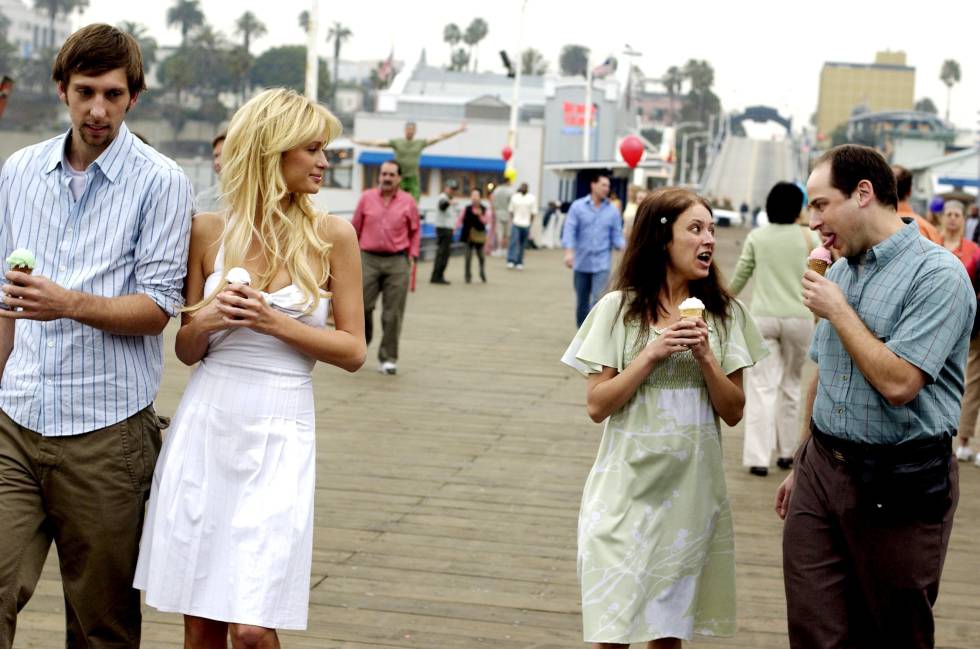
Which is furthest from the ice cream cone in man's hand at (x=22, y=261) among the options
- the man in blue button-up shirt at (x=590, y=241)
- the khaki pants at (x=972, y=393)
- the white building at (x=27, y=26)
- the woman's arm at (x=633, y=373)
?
the white building at (x=27, y=26)

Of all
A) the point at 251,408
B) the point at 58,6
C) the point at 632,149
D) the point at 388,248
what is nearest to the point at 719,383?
the point at 251,408

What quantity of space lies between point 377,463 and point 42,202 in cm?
520

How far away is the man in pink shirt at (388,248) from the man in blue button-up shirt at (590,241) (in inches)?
91.4

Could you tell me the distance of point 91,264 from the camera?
352cm

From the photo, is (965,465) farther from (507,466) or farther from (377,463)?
(377,463)

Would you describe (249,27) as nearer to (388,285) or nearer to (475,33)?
(475,33)

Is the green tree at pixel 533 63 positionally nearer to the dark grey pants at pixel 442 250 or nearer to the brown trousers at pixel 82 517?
the dark grey pants at pixel 442 250

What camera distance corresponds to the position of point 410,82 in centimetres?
10200

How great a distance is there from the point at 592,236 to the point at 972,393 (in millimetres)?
5733

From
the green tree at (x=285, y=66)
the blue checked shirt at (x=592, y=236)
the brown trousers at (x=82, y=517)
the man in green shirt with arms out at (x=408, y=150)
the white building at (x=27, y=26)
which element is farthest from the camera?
the green tree at (x=285, y=66)

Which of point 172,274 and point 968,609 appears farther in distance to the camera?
point 968,609

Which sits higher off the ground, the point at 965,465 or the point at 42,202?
the point at 42,202

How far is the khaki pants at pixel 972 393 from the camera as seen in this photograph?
9.34 metres

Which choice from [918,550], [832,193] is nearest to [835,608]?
[918,550]
